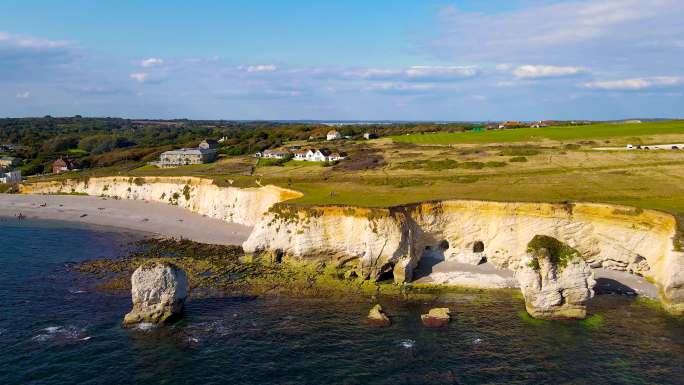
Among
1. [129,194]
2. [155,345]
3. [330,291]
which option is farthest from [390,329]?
[129,194]

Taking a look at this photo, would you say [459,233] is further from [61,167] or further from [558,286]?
[61,167]

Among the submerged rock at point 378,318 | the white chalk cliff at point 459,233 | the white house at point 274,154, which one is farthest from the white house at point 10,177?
the submerged rock at point 378,318

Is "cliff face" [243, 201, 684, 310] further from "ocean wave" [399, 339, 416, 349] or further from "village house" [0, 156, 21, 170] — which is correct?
"village house" [0, 156, 21, 170]

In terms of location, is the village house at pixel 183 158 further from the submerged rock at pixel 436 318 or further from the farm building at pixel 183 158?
the submerged rock at pixel 436 318

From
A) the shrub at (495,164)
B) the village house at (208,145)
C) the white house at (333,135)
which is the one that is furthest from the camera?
the white house at (333,135)

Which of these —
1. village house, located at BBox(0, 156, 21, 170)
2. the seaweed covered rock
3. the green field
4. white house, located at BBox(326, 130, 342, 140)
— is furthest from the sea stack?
white house, located at BBox(326, 130, 342, 140)

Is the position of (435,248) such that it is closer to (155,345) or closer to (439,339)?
(439,339)

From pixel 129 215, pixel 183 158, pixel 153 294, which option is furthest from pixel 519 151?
pixel 183 158
